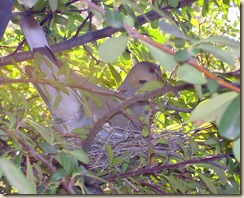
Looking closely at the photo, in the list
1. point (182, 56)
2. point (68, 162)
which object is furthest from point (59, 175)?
point (182, 56)

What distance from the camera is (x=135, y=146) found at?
203 centimetres

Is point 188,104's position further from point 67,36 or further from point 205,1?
point 67,36

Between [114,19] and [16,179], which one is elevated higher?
[114,19]

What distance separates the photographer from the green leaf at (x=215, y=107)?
828 mm

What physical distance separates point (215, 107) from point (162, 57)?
123 mm

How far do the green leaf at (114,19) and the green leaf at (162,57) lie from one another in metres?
0.08

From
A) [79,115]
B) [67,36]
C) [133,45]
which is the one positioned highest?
[67,36]

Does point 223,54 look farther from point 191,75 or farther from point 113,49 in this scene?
point 113,49

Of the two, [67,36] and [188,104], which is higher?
[67,36]

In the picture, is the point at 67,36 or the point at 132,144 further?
the point at 67,36

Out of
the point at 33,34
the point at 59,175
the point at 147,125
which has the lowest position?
the point at 147,125

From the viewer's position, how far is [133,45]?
7.78 ft

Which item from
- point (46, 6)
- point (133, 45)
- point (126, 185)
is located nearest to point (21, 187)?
point (126, 185)

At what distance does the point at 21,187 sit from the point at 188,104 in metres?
1.56
